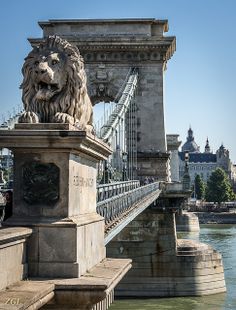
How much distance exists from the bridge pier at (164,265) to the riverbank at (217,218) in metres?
62.1

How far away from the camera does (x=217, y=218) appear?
92.6m

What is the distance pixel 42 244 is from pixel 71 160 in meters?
0.74

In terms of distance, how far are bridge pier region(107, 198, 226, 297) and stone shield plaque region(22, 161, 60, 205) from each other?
20134 millimetres

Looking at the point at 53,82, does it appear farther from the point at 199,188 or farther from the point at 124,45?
the point at 199,188

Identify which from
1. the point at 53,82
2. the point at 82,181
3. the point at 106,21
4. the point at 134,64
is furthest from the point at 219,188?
the point at 53,82

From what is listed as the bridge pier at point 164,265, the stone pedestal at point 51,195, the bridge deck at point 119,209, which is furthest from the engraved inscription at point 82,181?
the bridge pier at point 164,265

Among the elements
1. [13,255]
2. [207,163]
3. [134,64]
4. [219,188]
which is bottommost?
[13,255]

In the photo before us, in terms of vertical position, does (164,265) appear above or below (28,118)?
below

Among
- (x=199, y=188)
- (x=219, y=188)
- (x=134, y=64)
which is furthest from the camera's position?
(x=199, y=188)

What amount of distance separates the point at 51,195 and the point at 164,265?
21.7m

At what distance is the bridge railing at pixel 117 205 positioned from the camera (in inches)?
456

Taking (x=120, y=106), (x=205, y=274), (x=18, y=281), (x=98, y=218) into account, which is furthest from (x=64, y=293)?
(x=120, y=106)

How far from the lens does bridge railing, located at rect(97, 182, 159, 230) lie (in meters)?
11.6

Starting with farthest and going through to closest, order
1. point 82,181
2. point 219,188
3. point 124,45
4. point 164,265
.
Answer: point 219,188, point 124,45, point 164,265, point 82,181
